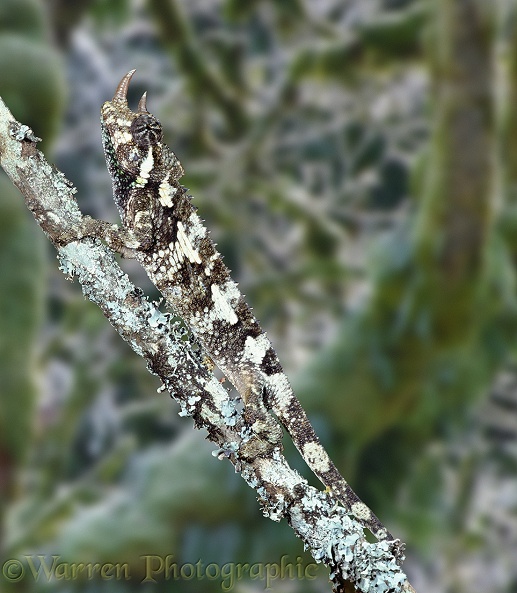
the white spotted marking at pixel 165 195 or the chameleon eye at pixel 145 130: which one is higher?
the chameleon eye at pixel 145 130

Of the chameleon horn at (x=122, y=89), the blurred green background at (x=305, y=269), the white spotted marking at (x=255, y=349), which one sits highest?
the blurred green background at (x=305, y=269)

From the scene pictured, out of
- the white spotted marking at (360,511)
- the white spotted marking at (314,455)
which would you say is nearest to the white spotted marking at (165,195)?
the white spotted marking at (314,455)

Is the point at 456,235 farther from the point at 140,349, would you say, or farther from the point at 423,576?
the point at 140,349

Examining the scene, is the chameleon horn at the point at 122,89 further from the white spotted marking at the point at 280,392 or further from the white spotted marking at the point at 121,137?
the white spotted marking at the point at 280,392

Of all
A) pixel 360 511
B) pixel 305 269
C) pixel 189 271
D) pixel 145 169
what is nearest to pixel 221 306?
pixel 189 271

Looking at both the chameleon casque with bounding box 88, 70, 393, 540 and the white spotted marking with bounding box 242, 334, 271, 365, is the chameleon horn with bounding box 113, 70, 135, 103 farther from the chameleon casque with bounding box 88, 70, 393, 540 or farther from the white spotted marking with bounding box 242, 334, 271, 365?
the white spotted marking with bounding box 242, 334, 271, 365

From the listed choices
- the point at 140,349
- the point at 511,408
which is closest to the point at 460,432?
the point at 511,408

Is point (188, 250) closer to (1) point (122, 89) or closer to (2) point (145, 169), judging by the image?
(2) point (145, 169)
